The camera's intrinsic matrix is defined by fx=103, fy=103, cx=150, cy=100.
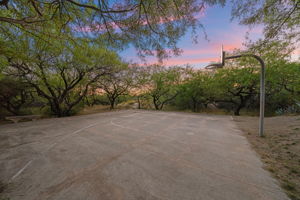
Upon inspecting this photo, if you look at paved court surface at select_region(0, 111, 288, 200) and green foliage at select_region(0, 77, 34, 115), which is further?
green foliage at select_region(0, 77, 34, 115)

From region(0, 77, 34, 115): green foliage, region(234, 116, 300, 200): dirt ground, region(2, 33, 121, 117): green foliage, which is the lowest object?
region(234, 116, 300, 200): dirt ground

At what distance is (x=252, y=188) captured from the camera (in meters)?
1.54

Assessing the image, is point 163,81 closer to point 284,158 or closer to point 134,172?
point 284,158

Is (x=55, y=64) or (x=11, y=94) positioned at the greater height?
(x=55, y=64)

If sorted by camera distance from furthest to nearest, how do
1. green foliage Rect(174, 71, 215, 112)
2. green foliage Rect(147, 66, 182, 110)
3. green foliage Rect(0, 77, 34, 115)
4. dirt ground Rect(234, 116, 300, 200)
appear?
1. green foliage Rect(147, 66, 182, 110)
2. green foliage Rect(174, 71, 215, 112)
3. green foliage Rect(0, 77, 34, 115)
4. dirt ground Rect(234, 116, 300, 200)

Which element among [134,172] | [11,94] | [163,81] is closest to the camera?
[134,172]

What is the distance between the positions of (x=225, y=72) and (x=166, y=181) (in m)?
12.2

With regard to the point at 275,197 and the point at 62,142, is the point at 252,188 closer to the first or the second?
the point at 275,197

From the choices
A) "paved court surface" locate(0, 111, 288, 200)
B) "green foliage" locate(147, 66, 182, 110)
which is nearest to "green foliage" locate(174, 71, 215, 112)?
"green foliage" locate(147, 66, 182, 110)

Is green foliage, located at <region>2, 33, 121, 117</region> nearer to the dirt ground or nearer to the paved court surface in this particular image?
the paved court surface

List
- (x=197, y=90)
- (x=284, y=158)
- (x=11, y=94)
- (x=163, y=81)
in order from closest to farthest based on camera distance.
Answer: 1. (x=284, y=158)
2. (x=11, y=94)
3. (x=197, y=90)
4. (x=163, y=81)

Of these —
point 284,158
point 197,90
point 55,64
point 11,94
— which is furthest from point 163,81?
point 11,94

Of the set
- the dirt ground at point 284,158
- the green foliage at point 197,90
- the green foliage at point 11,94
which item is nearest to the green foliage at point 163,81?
the green foliage at point 197,90

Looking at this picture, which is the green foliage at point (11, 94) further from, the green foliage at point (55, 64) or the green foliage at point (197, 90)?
the green foliage at point (197, 90)
